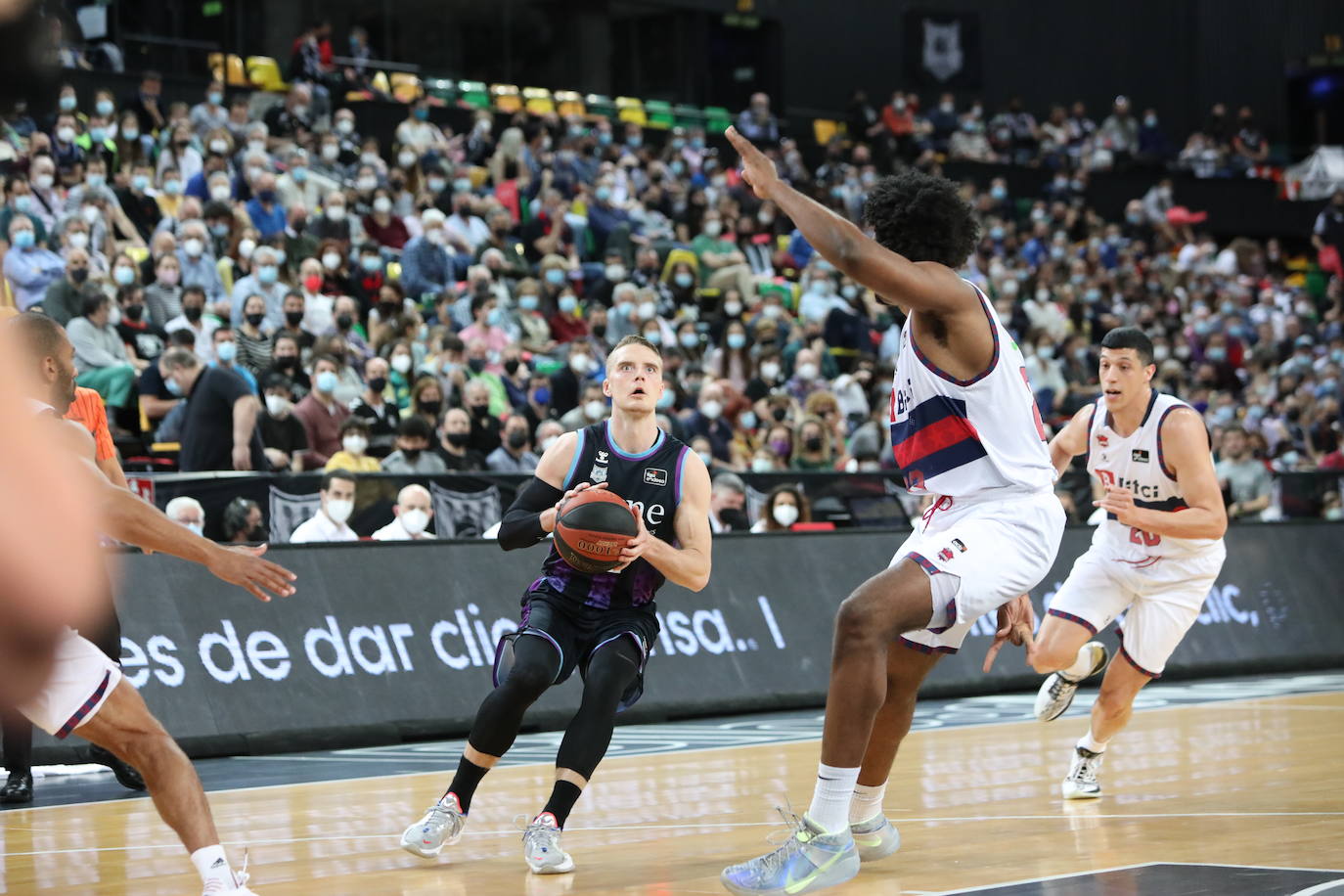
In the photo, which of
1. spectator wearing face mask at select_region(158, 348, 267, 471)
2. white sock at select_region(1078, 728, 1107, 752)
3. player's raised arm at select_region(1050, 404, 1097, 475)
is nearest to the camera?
white sock at select_region(1078, 728, 1107, 752)

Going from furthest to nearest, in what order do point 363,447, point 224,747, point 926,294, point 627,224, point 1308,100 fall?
point 1308,100 < point 627,224 < point 363,447 < point 224,747 < point 926,294

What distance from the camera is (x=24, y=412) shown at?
134cm

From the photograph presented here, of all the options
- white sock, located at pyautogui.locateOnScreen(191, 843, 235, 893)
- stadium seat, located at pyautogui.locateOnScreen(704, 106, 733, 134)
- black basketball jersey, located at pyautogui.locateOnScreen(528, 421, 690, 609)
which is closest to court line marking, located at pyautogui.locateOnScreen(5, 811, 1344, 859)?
black basketball jersey, located at pyautogui.locateOnScreen(528, 421, 690, 609)

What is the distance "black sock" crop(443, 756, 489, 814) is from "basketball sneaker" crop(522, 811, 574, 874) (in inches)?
12.3

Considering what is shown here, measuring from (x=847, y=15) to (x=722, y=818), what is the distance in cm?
3057

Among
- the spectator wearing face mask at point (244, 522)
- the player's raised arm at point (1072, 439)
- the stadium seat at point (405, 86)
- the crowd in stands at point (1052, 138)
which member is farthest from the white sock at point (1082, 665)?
the crowd in stands at point (1052, 138)

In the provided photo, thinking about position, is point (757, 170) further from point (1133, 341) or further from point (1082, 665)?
point (1082, 665)

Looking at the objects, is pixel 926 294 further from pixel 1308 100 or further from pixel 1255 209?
pixel 1308 100

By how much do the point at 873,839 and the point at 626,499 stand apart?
5.11 ft

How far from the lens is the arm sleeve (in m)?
6.44

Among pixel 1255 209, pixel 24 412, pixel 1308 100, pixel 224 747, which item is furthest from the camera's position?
pixel 1308 100

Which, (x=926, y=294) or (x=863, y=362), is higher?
(x=926, y=294)

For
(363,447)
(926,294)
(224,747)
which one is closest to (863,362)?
(363,447)

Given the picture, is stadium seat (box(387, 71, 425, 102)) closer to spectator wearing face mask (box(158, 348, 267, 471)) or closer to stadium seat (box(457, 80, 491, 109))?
stadium seat (box(457, 80, 491, 109))
